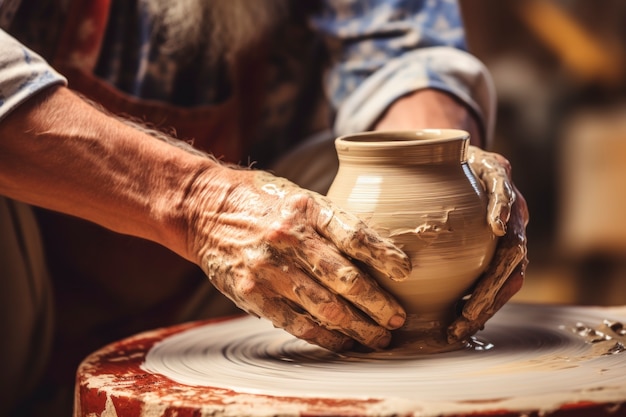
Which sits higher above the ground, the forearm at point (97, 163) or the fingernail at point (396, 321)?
the forearm at point (97, 163)

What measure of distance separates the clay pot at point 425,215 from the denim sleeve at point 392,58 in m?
0.58

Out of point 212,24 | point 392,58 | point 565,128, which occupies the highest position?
point 212,24

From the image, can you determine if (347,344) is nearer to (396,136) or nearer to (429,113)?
(396,136)

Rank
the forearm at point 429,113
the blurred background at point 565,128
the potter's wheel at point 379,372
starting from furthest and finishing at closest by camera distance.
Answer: the blurred background at point 565,128, the forearm at point 429,113, the potter's wheel at point 379,372

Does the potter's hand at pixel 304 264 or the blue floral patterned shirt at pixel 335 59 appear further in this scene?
the blue floral patterned shirt at pixel 335 59

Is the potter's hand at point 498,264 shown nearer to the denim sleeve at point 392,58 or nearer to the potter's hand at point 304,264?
the potter's hand at point 304,264

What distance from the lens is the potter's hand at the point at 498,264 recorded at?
3.73 ft

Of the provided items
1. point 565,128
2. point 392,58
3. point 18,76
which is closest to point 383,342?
point 18,76

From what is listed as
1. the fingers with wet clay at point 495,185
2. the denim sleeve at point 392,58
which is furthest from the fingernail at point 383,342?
the denim sleeve at point 392,58

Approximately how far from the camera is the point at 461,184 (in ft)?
3.73

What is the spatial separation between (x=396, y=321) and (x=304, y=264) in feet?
0.46

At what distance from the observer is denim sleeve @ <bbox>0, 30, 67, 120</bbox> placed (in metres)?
1.15

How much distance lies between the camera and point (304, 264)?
106cm

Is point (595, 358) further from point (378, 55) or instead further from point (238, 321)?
point (378, 55)
